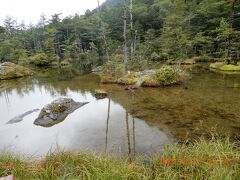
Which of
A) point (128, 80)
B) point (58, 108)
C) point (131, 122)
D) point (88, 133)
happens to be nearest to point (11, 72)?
point (128, 80)

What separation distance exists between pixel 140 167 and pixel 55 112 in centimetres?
586

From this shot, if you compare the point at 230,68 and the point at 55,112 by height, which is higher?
the point at 230,68

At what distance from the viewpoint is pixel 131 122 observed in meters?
7.52

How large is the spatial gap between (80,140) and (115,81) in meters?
8.96

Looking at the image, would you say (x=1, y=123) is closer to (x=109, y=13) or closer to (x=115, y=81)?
(x=115, y=81)

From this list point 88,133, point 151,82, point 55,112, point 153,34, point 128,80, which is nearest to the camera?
point 88,133

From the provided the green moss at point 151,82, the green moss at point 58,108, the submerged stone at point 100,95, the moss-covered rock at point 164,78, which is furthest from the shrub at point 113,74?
the green moss at point 58,108

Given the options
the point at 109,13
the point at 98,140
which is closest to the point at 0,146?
the point at 98,140

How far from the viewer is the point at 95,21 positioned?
4191cm

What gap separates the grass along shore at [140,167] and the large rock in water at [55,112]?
4.06 m

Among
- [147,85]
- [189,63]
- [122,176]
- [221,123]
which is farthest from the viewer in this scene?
[189,63]

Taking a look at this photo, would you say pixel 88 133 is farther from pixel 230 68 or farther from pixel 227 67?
pixel 227 67

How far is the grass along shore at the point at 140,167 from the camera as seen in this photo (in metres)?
3.07

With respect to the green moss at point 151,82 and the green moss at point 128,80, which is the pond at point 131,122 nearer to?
the green moss at point 151,82
